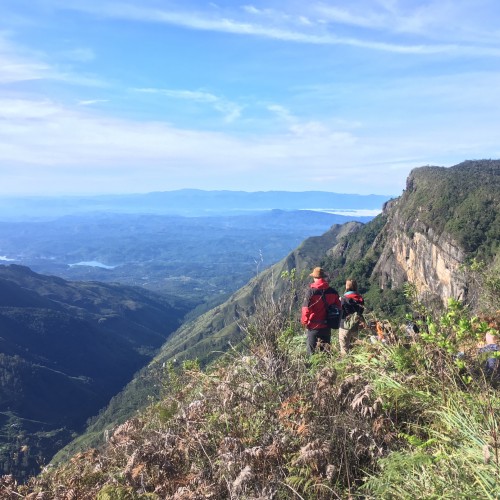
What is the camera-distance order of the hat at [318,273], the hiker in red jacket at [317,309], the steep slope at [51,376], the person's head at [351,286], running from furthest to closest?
the steep slope at [51,376] < the person's head at [351,286] < the hat at [318,273] < the hiker in red jacket at [317,309]

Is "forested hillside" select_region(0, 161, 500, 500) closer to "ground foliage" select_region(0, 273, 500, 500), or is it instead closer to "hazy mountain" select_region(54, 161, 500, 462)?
"ground foliage" select_region(0, 273, 500, 500)

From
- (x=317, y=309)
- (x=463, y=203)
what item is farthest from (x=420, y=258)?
(x=317, y=309)

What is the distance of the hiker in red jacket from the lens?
7910 millimetres

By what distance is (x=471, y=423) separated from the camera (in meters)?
3.92

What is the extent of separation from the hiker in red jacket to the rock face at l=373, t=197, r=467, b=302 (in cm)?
6549

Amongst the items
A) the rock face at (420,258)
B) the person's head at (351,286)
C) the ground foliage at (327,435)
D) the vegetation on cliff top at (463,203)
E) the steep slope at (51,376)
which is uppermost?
the vegetation on cliff top at (463,203)

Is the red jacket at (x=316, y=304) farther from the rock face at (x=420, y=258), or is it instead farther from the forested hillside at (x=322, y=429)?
the rock face at (x=420, y=258)

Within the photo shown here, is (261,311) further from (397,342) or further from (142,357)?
(142,357)

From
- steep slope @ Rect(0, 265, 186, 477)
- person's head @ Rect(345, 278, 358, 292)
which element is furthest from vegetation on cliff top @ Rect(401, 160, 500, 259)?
steep slope @ Rect(0, 265, 186, 477)

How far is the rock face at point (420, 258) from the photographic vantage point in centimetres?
7769

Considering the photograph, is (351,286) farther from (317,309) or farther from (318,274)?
(317,309)

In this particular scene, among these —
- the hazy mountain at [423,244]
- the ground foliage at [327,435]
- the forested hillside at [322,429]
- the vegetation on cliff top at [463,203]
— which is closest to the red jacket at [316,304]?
the forested hillside at [322,429]

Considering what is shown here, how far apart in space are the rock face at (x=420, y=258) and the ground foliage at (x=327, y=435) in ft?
224

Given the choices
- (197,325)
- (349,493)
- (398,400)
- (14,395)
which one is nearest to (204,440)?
(349,493)
